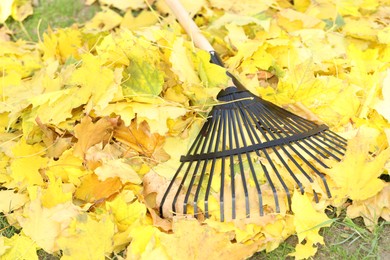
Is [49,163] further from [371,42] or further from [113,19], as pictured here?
[371,42]

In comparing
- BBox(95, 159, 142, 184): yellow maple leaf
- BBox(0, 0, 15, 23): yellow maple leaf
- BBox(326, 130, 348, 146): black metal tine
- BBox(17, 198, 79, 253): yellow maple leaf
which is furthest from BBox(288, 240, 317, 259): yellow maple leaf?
BBox(0, 0, 15, 23): yellow maple leaf

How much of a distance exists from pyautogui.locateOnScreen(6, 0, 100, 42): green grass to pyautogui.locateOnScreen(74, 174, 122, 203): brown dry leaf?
3.63ft

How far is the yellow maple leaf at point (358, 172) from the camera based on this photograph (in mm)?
1401

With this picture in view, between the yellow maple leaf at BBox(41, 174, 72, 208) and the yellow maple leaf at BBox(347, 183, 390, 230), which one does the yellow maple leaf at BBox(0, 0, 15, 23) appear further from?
the yellow maple leaf at BBox(347, 183, 390, 230)

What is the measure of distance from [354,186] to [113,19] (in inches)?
51.5

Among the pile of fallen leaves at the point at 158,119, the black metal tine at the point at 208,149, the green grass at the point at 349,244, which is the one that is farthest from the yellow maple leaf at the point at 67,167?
the green grass at the point at 349,244

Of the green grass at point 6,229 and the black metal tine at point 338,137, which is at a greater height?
the black metal tine at point 338,137

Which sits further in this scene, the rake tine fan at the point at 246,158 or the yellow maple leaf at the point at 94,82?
the yellow maple leaf at the point at 94,82

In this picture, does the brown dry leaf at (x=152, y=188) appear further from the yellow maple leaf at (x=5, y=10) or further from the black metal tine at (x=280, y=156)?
the yellow maple leaf at (x=5, y=10)

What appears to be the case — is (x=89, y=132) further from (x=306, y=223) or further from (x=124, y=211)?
(x=306, y=223)

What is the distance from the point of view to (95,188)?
5.01 feet

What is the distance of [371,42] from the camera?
201 centimetres

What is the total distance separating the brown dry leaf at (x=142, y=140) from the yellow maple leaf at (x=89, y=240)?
32 centimetres

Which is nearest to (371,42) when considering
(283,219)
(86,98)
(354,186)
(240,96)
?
(240,96)
